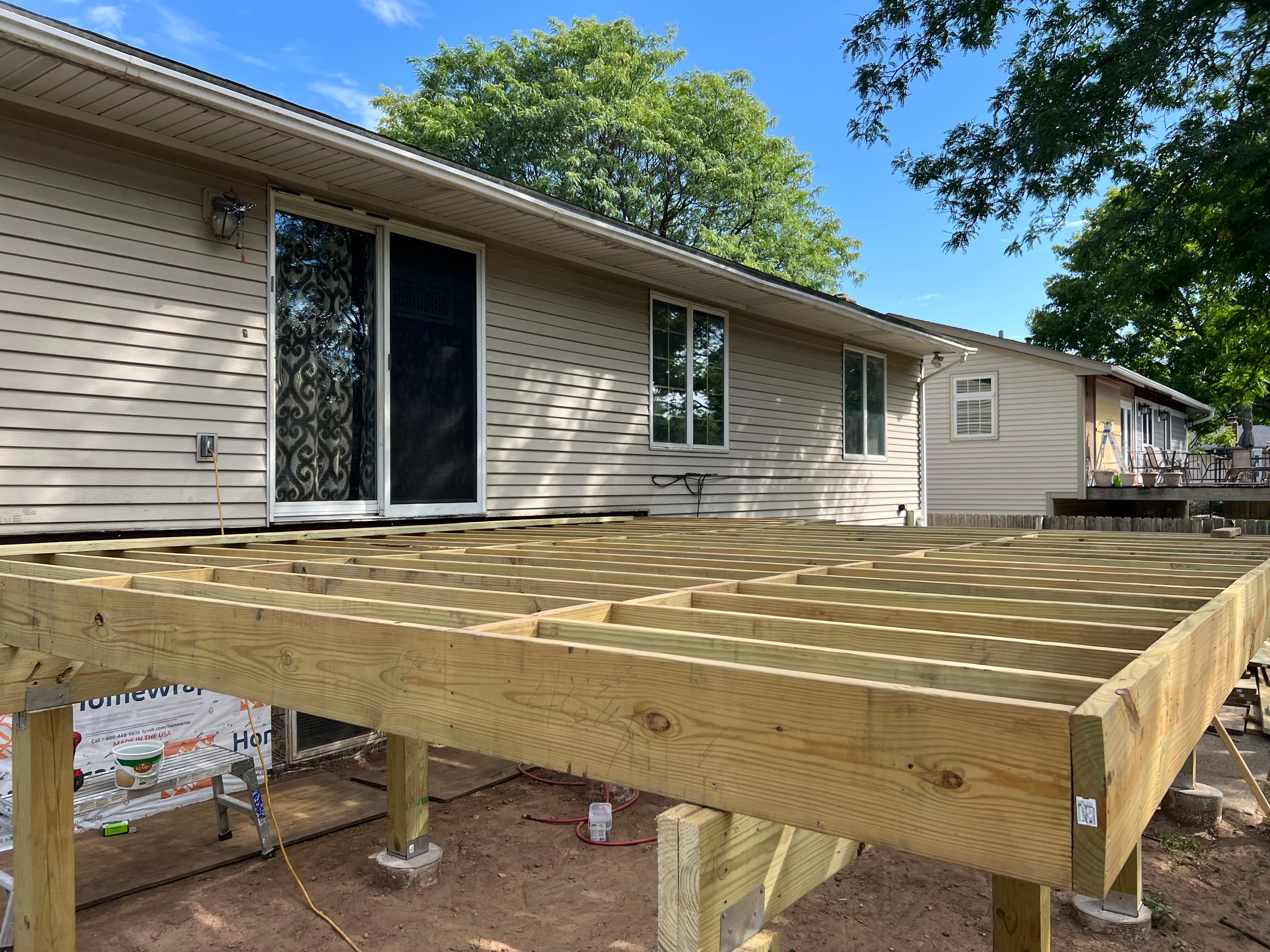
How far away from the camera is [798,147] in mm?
26594

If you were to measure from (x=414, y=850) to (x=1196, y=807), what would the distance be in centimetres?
533

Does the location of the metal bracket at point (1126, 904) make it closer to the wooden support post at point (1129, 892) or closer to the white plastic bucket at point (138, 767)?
the wooden support post at point (1129, 892)

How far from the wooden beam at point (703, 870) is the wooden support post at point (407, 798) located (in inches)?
142

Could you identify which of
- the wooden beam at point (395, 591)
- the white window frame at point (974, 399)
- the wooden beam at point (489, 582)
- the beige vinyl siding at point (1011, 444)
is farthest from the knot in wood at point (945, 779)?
the white window frame at point (974, 399)

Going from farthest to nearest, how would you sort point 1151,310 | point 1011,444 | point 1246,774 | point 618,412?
1. point 1151,310
2. point 1011,444
3. point 618,412
4. point 1246,774

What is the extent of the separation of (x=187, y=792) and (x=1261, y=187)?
13.0m

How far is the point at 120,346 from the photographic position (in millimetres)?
5352

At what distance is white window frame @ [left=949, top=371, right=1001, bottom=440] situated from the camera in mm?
21078

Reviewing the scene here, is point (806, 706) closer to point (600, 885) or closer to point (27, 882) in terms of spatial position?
point (27, 882)

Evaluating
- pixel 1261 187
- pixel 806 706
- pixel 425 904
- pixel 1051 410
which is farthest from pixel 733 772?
pixel 1051 410

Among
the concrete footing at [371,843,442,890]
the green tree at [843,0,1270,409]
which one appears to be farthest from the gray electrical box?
the green tree at [843,0,1270,409]

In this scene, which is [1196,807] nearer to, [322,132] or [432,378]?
[432,378]

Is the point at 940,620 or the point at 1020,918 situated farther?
the point at 1020,918

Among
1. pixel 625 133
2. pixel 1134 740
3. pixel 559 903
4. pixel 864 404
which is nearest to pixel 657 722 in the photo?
pixel 1134 740
